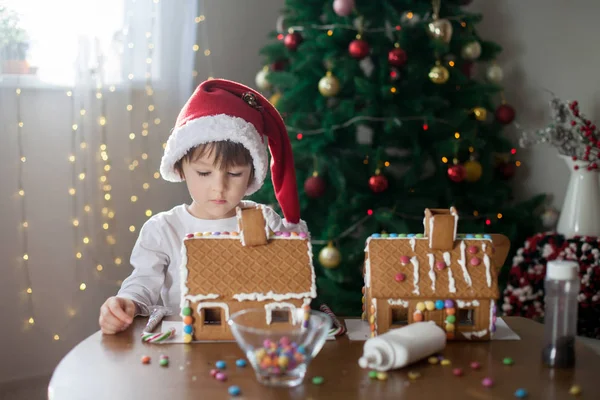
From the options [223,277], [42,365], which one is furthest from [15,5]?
[223,277]

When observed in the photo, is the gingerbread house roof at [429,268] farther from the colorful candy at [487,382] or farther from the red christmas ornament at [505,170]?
the red christmas ornament at [505,170]

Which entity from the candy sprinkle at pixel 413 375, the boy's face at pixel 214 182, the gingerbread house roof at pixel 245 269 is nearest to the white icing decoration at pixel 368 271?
the gingerbread house roof at pixel 245 269

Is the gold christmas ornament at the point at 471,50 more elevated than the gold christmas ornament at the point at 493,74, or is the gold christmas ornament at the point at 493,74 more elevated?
the gold christmas ornament at the point at 471,50

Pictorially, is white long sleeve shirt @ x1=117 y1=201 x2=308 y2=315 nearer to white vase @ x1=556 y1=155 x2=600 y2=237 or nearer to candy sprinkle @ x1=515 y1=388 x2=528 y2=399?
candy sprinkle @ x1=515 y1=388 x2=528 y2=399

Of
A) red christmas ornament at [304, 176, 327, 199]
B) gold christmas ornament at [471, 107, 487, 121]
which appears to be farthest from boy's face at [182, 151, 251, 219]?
gold christmas ornament at [471, 107, 487, 121]

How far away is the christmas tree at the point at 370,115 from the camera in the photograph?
108 inches

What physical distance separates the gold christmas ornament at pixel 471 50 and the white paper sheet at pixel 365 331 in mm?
1681

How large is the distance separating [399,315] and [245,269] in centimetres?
34

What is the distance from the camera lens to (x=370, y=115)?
8.91ft

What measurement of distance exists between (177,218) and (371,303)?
71 centimetres

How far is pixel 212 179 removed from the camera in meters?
1.65

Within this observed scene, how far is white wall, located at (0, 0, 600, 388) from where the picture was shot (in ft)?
8.55

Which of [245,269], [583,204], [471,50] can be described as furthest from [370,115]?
[245,269]

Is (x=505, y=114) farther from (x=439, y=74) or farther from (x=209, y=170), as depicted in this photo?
(x=209, y=170)
